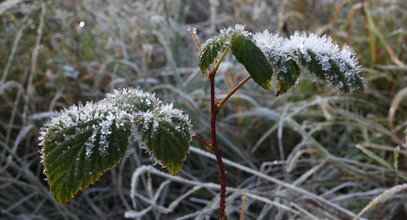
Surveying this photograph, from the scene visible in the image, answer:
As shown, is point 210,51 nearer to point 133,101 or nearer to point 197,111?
point 133,101

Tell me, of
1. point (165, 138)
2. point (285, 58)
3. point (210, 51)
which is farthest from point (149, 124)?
point (285, 58)

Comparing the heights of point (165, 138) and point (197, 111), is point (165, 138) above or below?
below

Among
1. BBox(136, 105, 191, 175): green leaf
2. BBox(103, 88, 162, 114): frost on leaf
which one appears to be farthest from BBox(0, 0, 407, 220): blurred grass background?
BBox(136, 105, 191, 175): green leaf

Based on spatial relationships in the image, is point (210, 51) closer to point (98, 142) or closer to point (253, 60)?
point (253, 60)

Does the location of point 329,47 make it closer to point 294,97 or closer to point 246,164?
point 246,164

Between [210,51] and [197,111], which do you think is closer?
[210,51]

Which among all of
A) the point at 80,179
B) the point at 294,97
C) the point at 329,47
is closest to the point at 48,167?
the point at 80,179

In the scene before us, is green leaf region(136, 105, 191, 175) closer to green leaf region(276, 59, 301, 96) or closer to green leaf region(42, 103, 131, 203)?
green leaf region(42, 103, 131, 203)
